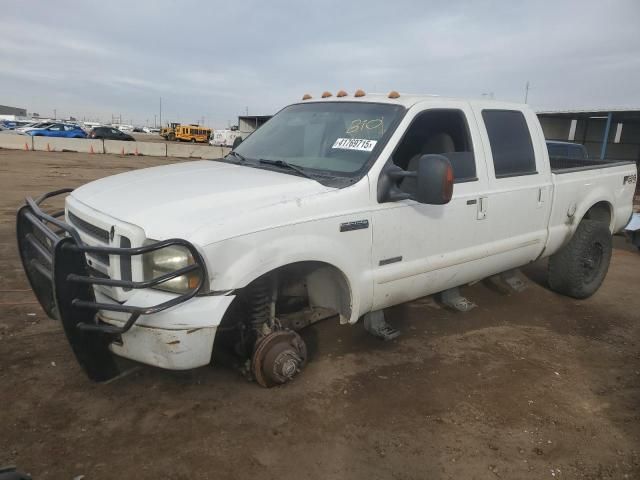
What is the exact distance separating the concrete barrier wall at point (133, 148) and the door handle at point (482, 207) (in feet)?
96.6

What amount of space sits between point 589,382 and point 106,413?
3316mm

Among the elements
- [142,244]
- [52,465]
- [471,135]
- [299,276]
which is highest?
[471,135]

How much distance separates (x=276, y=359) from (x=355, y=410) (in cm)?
59

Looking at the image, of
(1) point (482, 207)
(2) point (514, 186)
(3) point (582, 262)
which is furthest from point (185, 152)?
(1) point (482, 207)

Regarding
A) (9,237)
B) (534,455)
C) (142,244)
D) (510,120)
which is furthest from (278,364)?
(9,237)

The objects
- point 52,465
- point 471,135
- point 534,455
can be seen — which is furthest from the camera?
point 471,135

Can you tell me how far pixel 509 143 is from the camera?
432 cm

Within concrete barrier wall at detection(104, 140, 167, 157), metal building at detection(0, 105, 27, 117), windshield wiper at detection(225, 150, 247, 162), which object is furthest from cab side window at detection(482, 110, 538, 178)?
metal building at detection(0, 105, 27, 117)

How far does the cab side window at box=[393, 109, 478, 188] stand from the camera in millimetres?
3787

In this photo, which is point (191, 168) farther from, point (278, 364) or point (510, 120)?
point (510, 120)

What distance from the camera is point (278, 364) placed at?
3.15 m

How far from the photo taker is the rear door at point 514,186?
13.4 ft

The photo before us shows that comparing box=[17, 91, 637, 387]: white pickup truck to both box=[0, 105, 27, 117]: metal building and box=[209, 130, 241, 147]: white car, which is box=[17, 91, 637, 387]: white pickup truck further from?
box=[0, 105, 27, 117]: metal building

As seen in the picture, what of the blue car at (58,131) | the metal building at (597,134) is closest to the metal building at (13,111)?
the blue car at (58,131)
